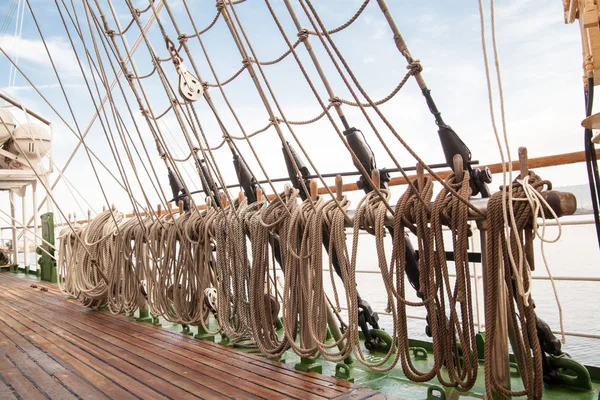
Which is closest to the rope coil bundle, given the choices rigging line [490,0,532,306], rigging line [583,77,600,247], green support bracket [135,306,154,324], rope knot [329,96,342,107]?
rigging line [490,0,532,306]

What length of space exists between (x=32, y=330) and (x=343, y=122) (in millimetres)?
2268

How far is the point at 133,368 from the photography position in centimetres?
204

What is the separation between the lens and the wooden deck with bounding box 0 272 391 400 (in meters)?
1.71

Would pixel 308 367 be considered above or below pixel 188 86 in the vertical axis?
below

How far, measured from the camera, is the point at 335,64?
1.60 meters

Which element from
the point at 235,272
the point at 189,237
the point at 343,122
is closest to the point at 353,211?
the point at 343,122

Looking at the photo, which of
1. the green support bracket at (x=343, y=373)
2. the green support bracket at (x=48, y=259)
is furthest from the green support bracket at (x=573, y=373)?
the green support bracket at (x=48, y=259)

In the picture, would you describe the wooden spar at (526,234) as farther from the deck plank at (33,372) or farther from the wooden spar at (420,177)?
the deck plank at (33,372)

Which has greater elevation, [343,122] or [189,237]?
[343,122]

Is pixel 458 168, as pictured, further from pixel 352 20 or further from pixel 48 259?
pixel 48 259

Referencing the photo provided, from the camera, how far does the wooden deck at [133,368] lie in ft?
5.61

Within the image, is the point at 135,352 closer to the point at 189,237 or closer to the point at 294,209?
the point at 189,237

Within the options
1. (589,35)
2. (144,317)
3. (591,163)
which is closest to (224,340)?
(144,317)

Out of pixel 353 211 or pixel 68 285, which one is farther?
pixel 68 285
